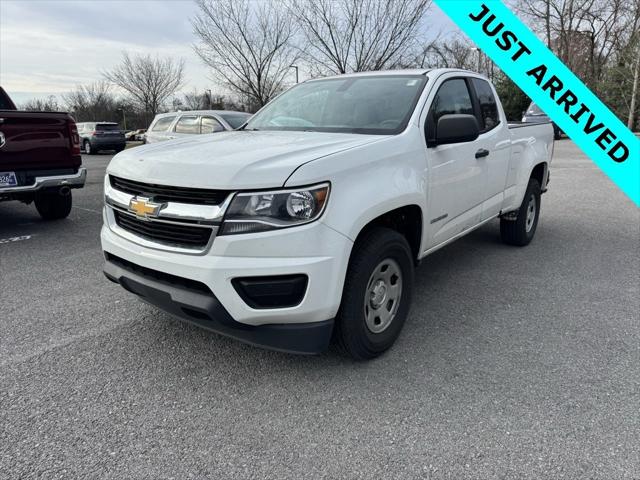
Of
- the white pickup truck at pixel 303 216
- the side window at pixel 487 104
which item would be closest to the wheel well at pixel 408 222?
the white pickup truck at pixel 303 216

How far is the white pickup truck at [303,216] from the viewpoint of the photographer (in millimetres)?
2309

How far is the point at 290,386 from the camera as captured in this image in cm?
269

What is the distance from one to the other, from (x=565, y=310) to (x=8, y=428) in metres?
3.78

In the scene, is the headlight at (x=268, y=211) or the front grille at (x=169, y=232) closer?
the headlight at (x=268, y=211)

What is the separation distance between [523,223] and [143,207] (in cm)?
429

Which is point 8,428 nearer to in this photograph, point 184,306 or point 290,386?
point 184,306

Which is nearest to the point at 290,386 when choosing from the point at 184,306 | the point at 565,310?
the point at 184,306

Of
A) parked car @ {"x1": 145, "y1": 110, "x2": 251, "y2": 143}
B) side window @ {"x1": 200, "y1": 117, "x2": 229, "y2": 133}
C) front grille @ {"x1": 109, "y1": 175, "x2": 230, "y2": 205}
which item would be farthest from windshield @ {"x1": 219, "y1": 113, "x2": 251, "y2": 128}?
front grille @ {"x1": 109, "y1": 175, "x2": 230, "y2": 205}

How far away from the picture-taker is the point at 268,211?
90.9 inches

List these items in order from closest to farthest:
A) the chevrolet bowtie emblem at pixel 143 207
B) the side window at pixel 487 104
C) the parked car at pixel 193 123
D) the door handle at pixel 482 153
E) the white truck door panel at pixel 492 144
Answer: the chevrolet bowtie emblem at pixel 143 207 < the door handle at pixel 482 153 < the white truck door panel at pixel 492 144 < the side window at pixel 487 104 < the parked car at pixel 193 123

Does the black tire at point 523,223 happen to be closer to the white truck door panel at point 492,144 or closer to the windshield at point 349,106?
the white truck door panel at point 492,144

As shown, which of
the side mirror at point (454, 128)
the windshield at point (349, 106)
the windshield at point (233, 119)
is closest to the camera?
the side mirror at point (454, 128)

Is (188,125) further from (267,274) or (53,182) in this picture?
(267,274)

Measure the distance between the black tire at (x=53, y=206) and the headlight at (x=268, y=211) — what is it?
5598mm
